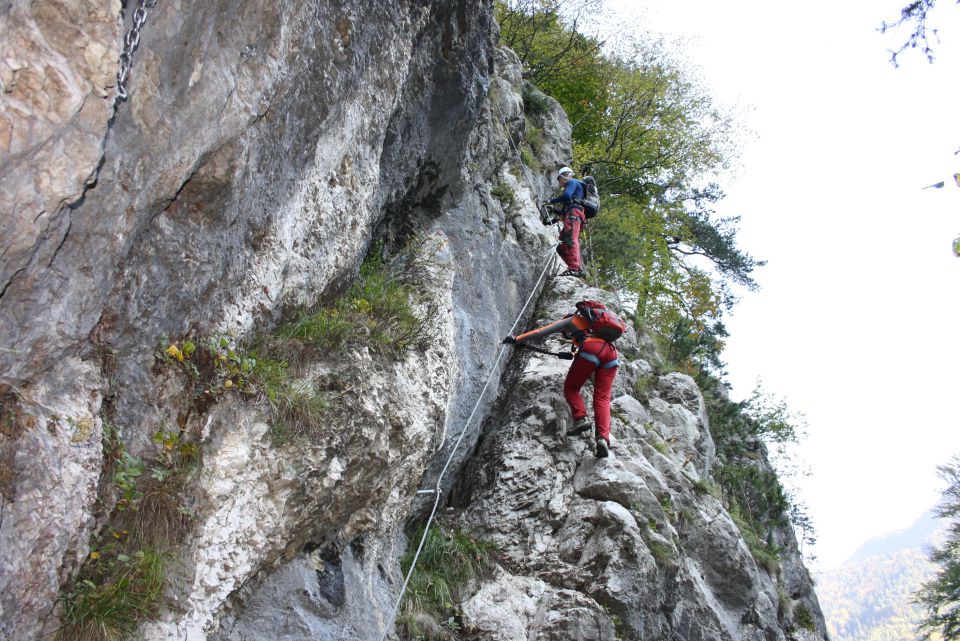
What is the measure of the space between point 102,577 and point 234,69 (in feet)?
11.6

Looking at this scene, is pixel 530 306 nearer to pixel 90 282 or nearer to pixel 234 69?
pixel 234 69

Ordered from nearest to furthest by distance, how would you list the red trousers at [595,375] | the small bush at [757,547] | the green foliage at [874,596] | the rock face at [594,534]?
the rock face at [594,534]
the red trousers at [595,375]
the small bush at [757,547]
the green foliage at [874,596]

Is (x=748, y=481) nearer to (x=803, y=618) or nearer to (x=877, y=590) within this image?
(x=803, y=618)

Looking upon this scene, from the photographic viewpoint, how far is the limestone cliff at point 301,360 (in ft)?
11.5

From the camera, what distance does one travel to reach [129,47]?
3.73 m

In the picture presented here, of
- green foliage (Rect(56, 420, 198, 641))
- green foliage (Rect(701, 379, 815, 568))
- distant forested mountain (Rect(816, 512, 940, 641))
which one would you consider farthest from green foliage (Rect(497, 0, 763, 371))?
distant forested mountain (Rect(816, 512, 940, 641))

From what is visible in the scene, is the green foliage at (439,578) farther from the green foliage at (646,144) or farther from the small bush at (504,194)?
the green foliage at (646,144)

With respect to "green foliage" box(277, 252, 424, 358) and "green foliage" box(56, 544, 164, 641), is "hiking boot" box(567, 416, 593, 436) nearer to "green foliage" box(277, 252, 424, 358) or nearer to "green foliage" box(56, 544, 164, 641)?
"green foliage" box(277, 252, 424, 358)

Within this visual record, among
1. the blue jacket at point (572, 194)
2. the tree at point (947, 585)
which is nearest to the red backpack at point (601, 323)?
the blue jacket at point (572, 194)

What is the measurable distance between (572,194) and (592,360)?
4554mm

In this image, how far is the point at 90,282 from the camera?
152 inches

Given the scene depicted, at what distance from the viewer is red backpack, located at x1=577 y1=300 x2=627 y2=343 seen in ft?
26.4

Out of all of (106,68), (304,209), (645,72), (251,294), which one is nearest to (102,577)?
(251,294)

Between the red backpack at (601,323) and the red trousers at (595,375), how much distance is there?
107mm
